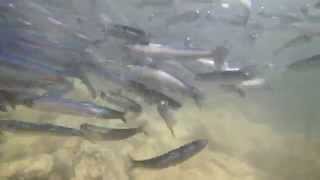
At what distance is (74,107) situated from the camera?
4438mm

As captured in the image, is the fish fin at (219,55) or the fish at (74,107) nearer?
the fish at (74,107)

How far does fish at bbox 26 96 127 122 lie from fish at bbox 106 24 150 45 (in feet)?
4.36

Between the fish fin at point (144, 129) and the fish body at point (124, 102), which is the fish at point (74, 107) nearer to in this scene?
the fish fin at point (144, 129)

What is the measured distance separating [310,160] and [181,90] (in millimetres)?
2282

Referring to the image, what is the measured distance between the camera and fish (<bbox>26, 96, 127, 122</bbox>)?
4410 millimetres

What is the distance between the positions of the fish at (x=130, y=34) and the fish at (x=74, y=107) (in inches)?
52.4

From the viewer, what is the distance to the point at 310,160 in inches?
253

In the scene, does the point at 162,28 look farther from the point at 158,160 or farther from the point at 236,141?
the point at 158,160

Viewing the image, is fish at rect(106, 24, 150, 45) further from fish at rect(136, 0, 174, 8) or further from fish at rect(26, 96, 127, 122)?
fish at rect(136, 0, 174, 8)

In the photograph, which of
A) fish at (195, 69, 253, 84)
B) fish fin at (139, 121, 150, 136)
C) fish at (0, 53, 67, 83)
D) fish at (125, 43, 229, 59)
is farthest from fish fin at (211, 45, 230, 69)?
fish at (0, 53, 67, 83)

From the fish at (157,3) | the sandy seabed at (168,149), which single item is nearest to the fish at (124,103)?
the sandy seabed at (168,149)

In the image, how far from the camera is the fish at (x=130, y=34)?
5500 millimetres

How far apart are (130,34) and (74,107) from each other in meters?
1.42

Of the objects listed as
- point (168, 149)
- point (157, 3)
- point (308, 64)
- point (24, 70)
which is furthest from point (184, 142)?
point (157, 3)
